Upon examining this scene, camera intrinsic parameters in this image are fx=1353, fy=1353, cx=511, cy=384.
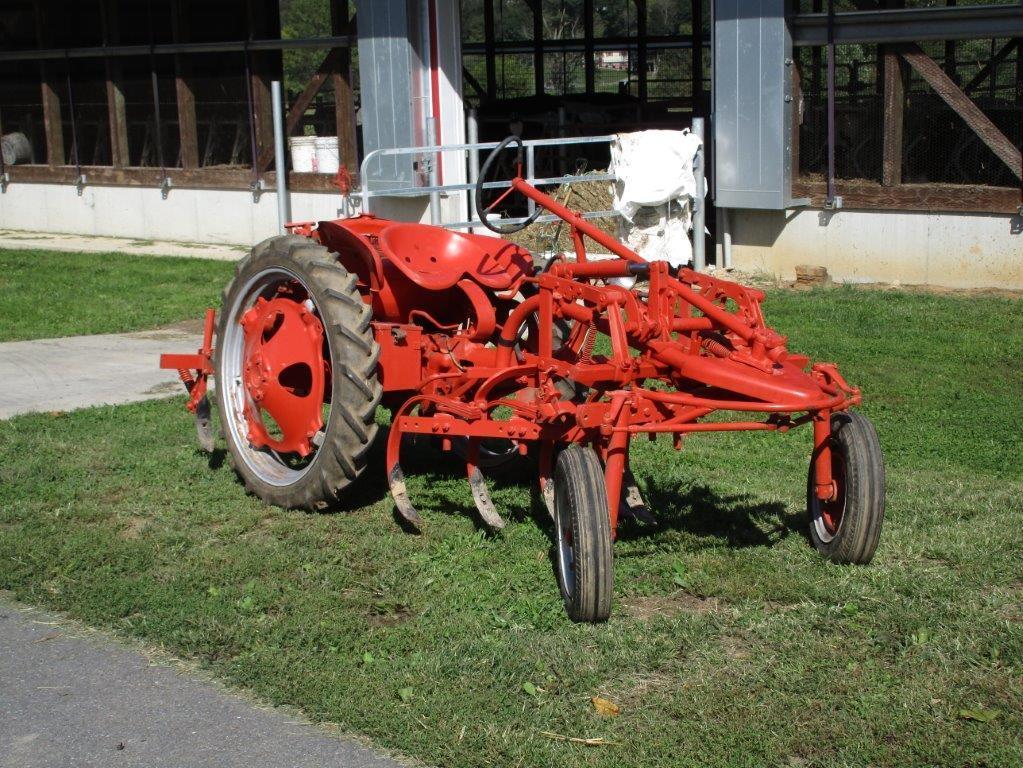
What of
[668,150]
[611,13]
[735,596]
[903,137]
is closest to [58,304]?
[668,150]

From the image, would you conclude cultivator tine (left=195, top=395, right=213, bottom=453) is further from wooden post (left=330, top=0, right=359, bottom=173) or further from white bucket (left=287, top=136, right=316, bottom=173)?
white bucket (left=287, top=136, right=316, bottom=173)

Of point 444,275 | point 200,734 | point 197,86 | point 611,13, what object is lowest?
point 200,734

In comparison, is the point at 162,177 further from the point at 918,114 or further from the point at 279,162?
the point at 918,114

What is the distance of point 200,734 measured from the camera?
4383 mm

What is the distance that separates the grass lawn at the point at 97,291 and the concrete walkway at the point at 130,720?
717 cm

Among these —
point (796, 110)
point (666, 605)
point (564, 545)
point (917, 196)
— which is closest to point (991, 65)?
point (917, 196)

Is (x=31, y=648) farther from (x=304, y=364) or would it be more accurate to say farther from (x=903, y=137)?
(x=903, y=137)

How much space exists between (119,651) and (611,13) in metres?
35.6

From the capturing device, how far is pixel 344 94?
16734 millimetres

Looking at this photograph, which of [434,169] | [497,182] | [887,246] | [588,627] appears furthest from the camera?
[434,169]

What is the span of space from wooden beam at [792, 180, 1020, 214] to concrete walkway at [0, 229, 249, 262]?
7255mm

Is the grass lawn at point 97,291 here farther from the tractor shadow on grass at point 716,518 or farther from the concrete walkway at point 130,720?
the concrete walkway at point 130,720

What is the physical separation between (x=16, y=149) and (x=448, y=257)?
1684 cm

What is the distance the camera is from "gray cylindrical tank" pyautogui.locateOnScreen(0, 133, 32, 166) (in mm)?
21453
